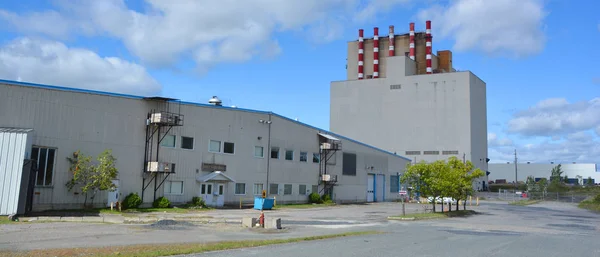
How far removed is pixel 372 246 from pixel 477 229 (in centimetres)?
1047

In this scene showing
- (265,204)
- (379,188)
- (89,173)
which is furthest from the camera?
(379,188)

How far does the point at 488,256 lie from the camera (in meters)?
15.3

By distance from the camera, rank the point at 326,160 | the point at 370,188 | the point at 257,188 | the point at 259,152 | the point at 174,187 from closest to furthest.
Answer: the point at 174,187 < the point at 257,188 < the point at 259,152 < the point at 326,160 < the point at 370,188

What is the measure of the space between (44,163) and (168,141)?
9.51 metres

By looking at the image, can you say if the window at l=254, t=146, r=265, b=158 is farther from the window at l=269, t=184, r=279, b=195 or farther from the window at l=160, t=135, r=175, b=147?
the window at l=160, t=135, r=175, b=147

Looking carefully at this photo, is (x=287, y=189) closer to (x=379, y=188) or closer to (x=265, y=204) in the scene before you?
(x=265, y=204)

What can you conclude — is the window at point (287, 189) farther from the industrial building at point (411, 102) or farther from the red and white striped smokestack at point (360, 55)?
the red and white striped smokestack at point (360, 55)

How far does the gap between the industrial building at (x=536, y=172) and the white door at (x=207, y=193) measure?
133338 mm

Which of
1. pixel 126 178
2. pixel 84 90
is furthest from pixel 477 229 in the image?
pixel 84 90

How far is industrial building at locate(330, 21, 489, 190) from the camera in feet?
314

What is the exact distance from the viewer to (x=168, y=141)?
38688mm

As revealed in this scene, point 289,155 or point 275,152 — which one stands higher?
point 275,152

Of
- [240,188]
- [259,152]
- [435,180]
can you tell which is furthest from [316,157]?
[435,180]

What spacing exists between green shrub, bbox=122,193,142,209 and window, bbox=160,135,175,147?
475cm
